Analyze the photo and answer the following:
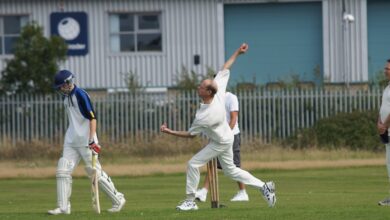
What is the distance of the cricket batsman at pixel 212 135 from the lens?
1627 cm

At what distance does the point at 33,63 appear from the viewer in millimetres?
34688

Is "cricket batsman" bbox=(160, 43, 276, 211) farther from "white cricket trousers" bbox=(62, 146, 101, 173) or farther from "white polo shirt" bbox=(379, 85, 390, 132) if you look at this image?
"white polo shirt" bbox=(379, 85, 390, 132)

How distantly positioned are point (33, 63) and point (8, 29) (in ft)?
20.6

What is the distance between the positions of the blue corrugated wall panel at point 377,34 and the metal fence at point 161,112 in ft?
15.3

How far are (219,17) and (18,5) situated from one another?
652 centimetres

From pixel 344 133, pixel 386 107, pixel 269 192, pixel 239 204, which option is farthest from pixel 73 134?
pixel 344 133

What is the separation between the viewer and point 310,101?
3566 cm

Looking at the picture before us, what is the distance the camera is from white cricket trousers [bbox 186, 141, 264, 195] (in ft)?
54.1

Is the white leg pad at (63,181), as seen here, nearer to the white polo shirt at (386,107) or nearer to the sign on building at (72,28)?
the white polo shirt at (386,107)

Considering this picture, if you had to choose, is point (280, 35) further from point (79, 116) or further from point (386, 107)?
point (79, 116)

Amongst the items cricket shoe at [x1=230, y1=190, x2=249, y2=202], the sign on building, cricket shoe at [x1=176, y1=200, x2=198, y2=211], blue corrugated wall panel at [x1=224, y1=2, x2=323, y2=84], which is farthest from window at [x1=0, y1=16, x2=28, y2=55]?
cricket shoe at [x1=176, y1=200, x2=198, y2=211]

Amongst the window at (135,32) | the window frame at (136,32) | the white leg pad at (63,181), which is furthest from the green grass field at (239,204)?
the window at (135,32)

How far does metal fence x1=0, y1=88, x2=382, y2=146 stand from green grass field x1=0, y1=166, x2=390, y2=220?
261 inches

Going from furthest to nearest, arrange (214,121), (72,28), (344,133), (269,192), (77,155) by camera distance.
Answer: (72,28), (344,133), (269,192), (77,155), (214,121)
